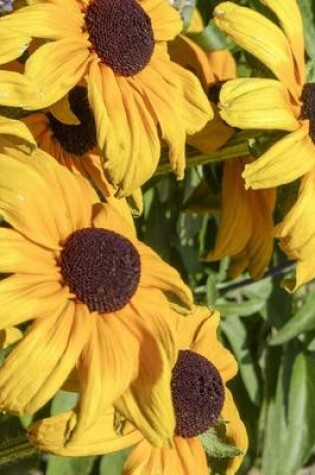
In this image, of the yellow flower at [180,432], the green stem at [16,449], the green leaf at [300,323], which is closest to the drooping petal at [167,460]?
the yellow flower at [180,432]

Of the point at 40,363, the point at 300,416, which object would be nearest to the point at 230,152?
the point at 40,363

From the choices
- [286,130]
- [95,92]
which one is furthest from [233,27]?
[95,92]

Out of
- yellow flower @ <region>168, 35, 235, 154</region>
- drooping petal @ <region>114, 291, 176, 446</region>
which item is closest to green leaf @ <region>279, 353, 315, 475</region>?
yellow flower @ <region>168, 35, 235, 154</region>

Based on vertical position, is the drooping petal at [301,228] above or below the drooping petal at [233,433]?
above

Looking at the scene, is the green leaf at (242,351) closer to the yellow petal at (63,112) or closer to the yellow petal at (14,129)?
the yellow petal at (63,112)

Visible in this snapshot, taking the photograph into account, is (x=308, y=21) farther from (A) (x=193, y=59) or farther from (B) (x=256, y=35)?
(B) (x=256, y=35)

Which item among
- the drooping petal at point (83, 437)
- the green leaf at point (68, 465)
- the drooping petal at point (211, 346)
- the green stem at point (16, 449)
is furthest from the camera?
the green leaf at point (68, 465)

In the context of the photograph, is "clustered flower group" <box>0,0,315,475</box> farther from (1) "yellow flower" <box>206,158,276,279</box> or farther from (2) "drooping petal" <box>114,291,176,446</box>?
(1) "yellow flower" <box>206,158,276,279</box>
